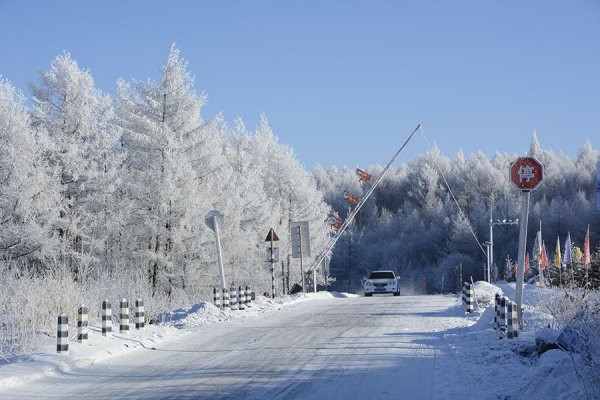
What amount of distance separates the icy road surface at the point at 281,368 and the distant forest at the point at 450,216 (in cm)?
7033

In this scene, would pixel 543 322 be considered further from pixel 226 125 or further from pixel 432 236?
pixel 432 236

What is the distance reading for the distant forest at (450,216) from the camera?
84.4 meters

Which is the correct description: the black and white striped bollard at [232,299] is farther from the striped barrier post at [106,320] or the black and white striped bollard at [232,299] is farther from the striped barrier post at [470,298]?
the striped barrier post at [106,320]

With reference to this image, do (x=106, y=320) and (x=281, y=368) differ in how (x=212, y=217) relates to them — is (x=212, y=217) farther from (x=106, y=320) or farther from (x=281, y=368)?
(x=281, y=368)

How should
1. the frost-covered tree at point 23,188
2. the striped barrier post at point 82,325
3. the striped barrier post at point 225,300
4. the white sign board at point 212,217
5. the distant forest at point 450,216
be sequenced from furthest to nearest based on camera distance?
1. the distant forest at point 450,216
2. the frost-covered tree at point 23,188
3. the white sign board at point 212,217
4. the striped barrier post at point 225,300
5. the striped barrier post at point 82,325

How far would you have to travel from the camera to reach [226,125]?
209 ft

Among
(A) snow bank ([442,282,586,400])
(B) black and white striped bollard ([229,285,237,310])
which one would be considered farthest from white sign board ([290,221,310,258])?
(A) snow bank ([442,282,586,400])

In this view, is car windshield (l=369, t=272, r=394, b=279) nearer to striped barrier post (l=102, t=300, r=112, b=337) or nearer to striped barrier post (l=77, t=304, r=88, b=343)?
striped barrier post (l=102, t=300, r=112, b=337)

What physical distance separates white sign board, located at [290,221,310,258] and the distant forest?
50.1 m

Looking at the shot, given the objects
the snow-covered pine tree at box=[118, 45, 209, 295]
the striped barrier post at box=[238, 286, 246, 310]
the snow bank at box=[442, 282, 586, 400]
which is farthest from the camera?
the snow-covered pine tree at box=[118, 45, 209, 295]

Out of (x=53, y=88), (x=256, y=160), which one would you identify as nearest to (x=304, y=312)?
(x=53, y=88)

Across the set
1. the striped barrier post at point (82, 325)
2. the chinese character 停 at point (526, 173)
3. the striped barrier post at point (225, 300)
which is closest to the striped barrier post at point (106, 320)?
the striped barrier post at point (82, 325)

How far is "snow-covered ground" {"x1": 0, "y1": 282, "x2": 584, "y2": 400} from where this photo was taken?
8.73m

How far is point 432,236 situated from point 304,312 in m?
70.1
